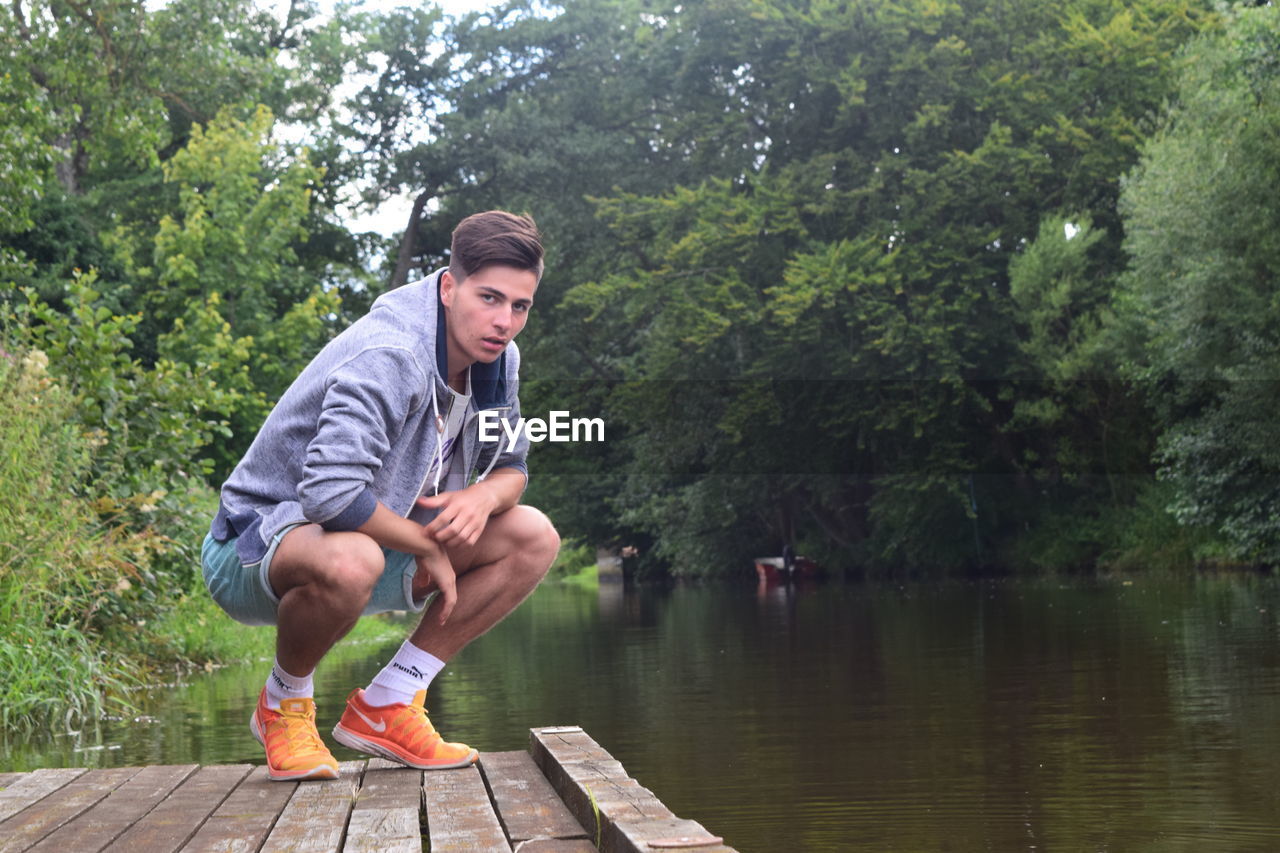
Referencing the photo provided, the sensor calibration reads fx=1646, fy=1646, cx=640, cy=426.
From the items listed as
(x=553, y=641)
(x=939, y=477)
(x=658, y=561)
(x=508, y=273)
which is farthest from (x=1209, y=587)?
(x=658, y=561)

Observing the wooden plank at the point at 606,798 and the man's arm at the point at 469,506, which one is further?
the man's arm at the point at 469,506

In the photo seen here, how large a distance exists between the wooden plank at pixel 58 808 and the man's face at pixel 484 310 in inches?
51.5

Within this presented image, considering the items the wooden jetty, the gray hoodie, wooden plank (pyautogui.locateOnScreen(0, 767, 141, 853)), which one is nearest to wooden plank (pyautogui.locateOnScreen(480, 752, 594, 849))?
the wooden jetty

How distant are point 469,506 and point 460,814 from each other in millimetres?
781

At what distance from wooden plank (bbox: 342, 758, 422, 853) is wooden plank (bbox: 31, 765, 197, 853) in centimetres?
48

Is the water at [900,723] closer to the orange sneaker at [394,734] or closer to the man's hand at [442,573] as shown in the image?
the orange sneaker at [394,734]

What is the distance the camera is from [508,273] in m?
3.85

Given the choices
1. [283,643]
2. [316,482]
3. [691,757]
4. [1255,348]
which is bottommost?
[691,757]

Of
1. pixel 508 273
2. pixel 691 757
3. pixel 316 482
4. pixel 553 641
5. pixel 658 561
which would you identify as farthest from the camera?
pixel 658 561

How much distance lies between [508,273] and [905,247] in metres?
25.3

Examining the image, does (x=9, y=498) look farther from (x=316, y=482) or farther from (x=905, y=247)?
(x=905, y=247)

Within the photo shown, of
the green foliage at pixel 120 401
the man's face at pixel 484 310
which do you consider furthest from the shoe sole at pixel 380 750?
the green foliage at pixel 120 401

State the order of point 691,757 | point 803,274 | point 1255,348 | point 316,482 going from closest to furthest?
point 316,482, point 691,757, point 1255,348, point 803,274

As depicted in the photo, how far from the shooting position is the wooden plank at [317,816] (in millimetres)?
3119
